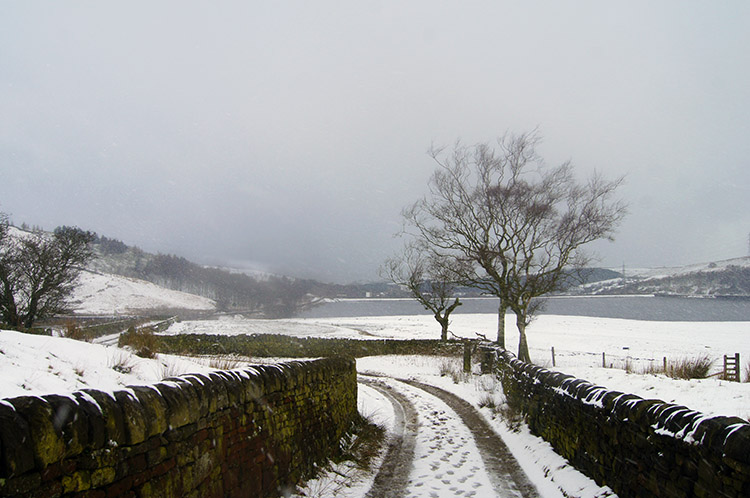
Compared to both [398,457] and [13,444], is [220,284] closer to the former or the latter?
[398,457]

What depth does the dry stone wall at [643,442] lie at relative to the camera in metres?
3.30

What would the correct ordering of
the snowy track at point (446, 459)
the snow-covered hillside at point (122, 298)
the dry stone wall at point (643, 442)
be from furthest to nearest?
the snow-covered hillside at point (122, 298), the snowy track at point (446, 459), the dry stone wall at point (643, 442)

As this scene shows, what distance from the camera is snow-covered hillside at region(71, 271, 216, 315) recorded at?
283 feet

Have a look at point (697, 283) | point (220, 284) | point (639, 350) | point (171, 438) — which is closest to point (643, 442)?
point (171, 438)

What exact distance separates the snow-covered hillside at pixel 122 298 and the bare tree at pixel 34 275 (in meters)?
55.2

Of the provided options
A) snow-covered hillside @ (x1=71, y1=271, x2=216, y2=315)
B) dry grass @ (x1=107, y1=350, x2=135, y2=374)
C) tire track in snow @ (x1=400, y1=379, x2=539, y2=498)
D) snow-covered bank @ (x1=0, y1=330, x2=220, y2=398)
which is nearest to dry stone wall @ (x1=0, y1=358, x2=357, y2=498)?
snow-covered bank @ (x1=0, y1=330, x2=220, y2=398)

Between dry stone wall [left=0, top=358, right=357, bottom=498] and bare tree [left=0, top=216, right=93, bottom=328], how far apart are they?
2395cm

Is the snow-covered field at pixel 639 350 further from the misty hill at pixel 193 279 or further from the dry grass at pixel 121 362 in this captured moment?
the misty hill at pixel 193 279

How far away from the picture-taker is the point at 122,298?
314 feet

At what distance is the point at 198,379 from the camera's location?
4.10 meters

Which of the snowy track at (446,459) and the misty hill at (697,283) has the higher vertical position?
the misty hill at (697,283)

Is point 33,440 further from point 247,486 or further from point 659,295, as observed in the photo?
point 659,295

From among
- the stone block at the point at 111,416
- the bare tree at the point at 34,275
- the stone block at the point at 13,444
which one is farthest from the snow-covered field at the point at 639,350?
the bare tree at the point at 34,275

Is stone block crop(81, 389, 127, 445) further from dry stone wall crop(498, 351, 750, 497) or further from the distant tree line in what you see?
the distant tree line
